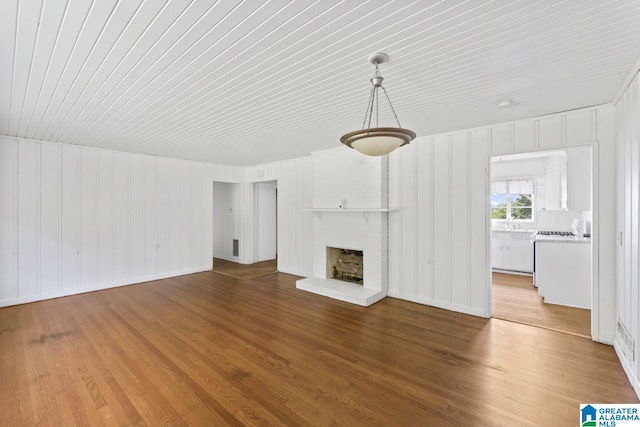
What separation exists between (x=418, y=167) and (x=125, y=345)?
15.5ft

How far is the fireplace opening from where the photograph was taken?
5391 millimetres

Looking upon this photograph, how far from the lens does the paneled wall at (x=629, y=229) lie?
2.34m

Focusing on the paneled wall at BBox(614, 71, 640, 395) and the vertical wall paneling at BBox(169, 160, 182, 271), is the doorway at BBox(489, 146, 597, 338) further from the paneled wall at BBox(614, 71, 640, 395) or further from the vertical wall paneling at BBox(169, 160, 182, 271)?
the vertical wall paneling at BBox(169, 160, 182, 271)

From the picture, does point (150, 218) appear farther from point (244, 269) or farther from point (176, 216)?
point (244, 269)

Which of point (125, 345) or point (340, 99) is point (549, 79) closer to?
point (340, 99)

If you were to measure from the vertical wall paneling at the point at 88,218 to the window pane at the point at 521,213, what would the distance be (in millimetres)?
9564

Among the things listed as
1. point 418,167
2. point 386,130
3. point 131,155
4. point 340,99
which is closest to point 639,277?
point 386,130

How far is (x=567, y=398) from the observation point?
2.25 meters

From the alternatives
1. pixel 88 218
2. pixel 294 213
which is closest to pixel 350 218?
pixel 294 213

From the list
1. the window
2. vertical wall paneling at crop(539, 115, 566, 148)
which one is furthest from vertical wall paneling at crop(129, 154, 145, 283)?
the window

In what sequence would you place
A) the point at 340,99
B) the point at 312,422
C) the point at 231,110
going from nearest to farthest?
1. the point at 312,422
2. the point at 340,99
3. the point at 231,110

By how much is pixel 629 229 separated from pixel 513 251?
4.29 meters

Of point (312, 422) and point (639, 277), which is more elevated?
point (639, 277)

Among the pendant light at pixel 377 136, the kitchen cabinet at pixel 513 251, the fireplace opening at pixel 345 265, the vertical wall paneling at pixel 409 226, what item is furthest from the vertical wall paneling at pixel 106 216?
the kitchen cabinet at pixel 513 251
